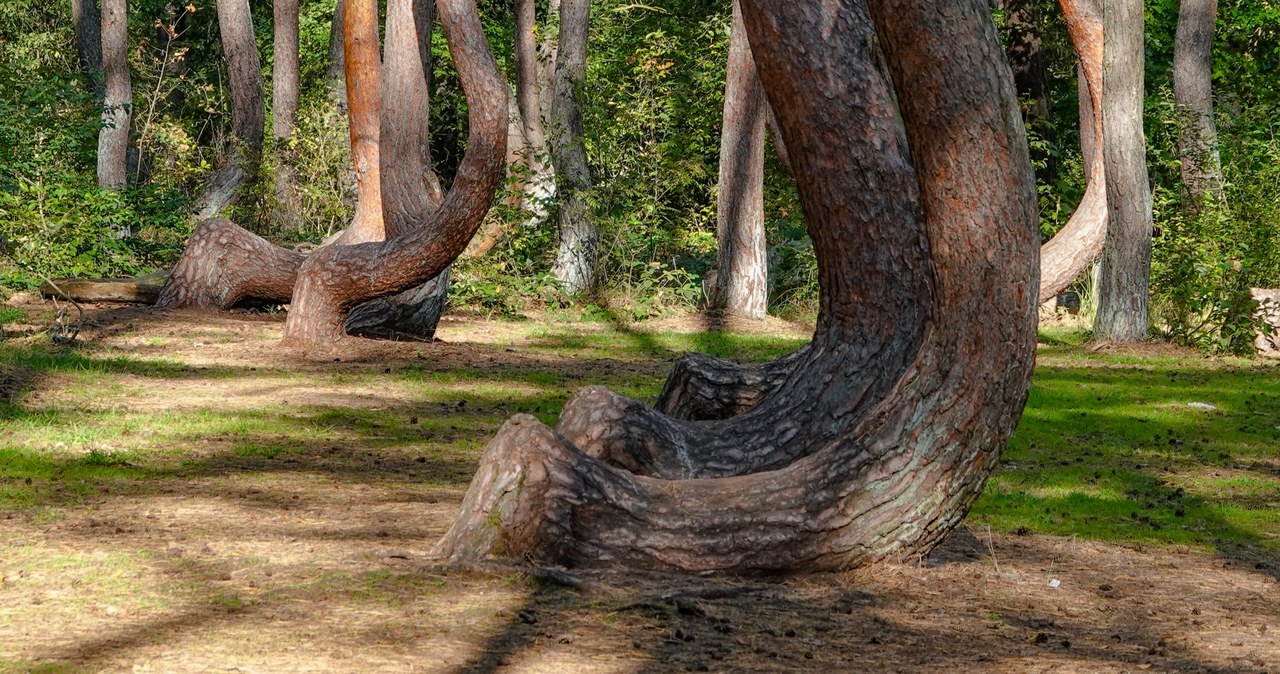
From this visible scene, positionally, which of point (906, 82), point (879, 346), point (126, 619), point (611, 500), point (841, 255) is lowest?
point (126, 619)

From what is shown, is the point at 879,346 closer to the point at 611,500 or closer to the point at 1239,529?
the point at 611,500

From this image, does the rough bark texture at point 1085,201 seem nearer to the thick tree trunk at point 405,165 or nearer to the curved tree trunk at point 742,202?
the curved tree trunk at point 742,202

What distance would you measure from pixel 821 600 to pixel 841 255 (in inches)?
77.4

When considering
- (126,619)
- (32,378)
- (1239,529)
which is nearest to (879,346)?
(1239,529)

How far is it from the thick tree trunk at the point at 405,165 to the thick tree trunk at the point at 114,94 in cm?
1003

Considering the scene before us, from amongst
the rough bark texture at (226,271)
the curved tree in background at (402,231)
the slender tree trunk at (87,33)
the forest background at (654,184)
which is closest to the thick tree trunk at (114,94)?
the forest background at (654,184)

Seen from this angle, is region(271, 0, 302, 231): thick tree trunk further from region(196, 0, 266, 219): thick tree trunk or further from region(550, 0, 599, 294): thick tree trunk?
region(550, 0, 599, 294): thick tree trunk

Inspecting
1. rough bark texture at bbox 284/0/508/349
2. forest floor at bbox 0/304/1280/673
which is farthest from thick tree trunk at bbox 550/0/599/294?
forest floor at bbox 0/304/1280/673

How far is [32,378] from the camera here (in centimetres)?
1091

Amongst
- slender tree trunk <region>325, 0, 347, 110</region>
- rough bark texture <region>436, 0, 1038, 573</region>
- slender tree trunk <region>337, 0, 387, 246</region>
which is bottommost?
rough bark texture <region>436, 0, 1038, 573</region>

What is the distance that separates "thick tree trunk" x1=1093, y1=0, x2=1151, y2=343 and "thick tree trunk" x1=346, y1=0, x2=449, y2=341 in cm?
800

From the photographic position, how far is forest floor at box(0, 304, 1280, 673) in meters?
4.95

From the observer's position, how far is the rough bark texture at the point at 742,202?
1942 centimetres

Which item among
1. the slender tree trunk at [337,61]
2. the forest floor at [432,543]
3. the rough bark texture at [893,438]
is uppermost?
the slender tree trunk at [337,61]
